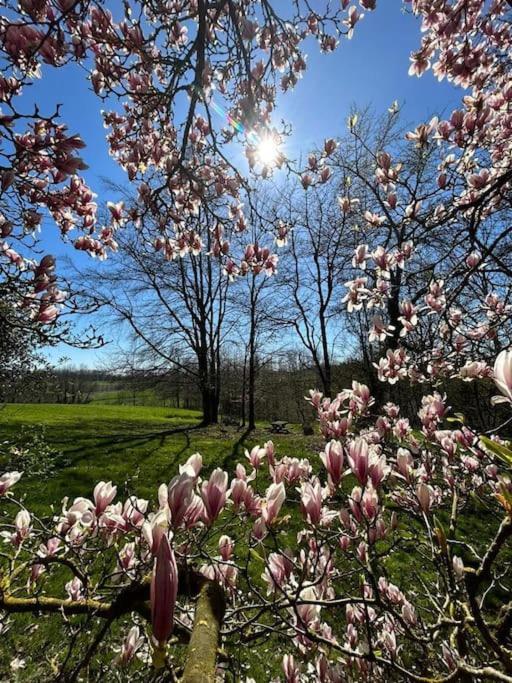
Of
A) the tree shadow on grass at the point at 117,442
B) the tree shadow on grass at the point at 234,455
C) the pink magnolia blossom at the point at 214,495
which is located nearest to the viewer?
the pink magnolia blossom at the point at 214,495

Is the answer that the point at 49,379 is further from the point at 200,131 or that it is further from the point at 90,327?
the point at 200,131

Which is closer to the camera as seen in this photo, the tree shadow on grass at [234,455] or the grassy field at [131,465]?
the grassy field at [131,465]

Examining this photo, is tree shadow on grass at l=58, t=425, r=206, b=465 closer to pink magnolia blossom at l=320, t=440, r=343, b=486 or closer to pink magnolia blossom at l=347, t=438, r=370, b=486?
pink magnolia blossom at l=320, t=440, r=343, b=486

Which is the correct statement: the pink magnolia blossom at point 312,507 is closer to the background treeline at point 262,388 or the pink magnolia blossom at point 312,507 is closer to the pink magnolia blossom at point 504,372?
the pink magnolia blossom at point 504,372

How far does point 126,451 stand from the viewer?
9969mm

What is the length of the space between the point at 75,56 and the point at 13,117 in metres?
1.13

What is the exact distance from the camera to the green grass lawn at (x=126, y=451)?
22.1 feet

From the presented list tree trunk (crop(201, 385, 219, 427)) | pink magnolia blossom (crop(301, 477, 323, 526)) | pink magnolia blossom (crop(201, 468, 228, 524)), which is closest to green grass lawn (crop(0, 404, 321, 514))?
tree trunk (crop(201, 385, 219, 427))

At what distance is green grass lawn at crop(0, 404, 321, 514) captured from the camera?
673cm

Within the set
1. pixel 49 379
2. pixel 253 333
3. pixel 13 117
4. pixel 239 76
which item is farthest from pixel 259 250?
pixel 253 333

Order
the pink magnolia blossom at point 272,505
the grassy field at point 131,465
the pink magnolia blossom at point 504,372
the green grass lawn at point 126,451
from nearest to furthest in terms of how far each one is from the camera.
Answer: the pink magnolia blossom at point 504,372 → the pink magnolia blossom at point 272,505 → the grassy field at point 131,465 → the green grass lawn at point 126,451

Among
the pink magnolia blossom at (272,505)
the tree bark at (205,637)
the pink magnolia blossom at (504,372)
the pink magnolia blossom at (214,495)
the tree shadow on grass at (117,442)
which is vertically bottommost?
the tree shadow on grass at (117,442)

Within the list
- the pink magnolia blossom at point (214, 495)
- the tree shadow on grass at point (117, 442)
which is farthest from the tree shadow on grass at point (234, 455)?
the pink magnolia blossom at point (214, 495)

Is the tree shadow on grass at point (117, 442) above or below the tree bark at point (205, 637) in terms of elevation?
below
